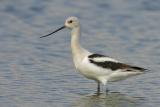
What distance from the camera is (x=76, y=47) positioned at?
1241cm

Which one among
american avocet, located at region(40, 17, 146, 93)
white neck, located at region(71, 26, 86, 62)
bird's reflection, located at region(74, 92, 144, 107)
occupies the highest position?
white neck, located at region(71, 26, 86, 62)

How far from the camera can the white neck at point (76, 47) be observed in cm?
1225

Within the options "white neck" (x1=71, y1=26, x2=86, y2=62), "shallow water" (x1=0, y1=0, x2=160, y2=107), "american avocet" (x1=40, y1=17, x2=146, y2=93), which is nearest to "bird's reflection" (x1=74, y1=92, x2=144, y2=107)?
"shallow water" (x1=0, y1=0, x2=160, y2=107)

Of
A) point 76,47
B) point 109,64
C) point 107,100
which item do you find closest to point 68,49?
point 76,47

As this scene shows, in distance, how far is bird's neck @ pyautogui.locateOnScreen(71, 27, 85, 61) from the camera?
1226cm

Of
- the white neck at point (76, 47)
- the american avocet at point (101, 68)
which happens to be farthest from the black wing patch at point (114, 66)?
the white neck at point (76, 47)

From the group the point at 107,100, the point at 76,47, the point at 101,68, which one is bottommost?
the point at 107,100

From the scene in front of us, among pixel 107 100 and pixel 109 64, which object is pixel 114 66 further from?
pixel 107 100

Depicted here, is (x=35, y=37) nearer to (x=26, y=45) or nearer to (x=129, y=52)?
(x=26, y=45)

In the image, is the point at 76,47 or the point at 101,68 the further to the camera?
the point at 76,47

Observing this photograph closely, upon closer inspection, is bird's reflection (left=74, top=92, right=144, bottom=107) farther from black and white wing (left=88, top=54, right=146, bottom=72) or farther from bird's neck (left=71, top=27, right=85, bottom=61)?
bird's neck (left=71, top=27, right=85, bottom=61)

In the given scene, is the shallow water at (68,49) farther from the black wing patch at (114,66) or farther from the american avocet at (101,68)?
the black wing patch at (114,66)

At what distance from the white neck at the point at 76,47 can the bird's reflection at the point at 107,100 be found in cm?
74

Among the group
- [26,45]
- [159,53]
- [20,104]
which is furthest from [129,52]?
[20,104]
